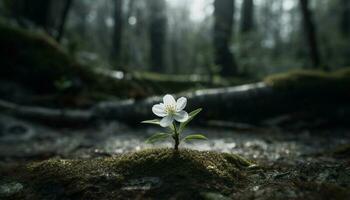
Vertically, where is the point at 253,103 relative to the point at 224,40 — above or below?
below

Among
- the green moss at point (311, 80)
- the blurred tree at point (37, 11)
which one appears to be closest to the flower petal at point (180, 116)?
the green moss at point (311, 80)

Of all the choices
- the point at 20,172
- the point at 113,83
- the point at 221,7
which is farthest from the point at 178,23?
the point at 20,172

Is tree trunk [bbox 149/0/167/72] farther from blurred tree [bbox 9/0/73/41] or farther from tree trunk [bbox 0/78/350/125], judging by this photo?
tree trunk [bbox 0/78/350/125]

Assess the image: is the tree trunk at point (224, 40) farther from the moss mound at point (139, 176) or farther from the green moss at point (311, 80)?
the moss mound at point (139, 176)

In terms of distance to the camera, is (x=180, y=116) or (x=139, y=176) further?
(x=180, y=116)

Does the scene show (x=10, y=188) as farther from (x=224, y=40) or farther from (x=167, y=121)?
(x=224, y=40)

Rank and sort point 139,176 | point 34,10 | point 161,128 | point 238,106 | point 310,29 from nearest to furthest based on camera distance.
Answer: point 139,176, point 161,128, point 238,106, point 310,29, point 34,10

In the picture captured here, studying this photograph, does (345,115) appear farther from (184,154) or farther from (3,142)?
(3,142)

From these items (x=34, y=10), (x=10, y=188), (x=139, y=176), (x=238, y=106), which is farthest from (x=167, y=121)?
(x=34, y=10)

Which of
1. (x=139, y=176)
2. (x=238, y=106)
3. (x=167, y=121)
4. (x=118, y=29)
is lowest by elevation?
(x=139, y=176)
